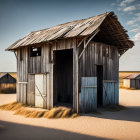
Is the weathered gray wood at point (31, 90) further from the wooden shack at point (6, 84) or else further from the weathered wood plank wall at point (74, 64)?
the wooden shack at point (6, 84)

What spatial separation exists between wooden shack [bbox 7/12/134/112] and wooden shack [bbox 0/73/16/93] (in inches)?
510

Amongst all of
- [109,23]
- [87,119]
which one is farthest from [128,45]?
[87,119]

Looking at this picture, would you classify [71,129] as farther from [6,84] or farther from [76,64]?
[6,84]

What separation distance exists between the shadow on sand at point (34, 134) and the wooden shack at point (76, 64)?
3.34 m

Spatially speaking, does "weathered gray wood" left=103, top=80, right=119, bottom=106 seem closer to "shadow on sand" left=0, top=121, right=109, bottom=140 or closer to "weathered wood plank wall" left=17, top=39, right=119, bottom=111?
"weathered wood plank wall" left=17, top=39, right=119, bottom=111

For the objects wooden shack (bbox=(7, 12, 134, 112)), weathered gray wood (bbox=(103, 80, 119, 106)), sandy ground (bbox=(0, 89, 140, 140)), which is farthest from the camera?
weathered gray wood (bbox=(103, 80, 119, 106))

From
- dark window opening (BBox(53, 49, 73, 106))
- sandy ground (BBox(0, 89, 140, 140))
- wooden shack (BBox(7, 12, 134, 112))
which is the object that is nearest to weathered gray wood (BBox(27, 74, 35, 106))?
wooden shack (BBox(7, 12, 134, 112))

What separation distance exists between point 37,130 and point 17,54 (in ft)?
→ 28.0

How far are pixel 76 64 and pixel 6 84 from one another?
752 inches

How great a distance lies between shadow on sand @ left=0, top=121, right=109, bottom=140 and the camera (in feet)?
20.6

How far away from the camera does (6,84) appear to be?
25594 mm

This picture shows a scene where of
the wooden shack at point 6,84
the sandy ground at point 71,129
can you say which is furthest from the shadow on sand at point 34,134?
the wooden shack at point 6,84

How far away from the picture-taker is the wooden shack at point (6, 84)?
82.6ft

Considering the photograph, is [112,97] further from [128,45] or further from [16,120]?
[16,120]
